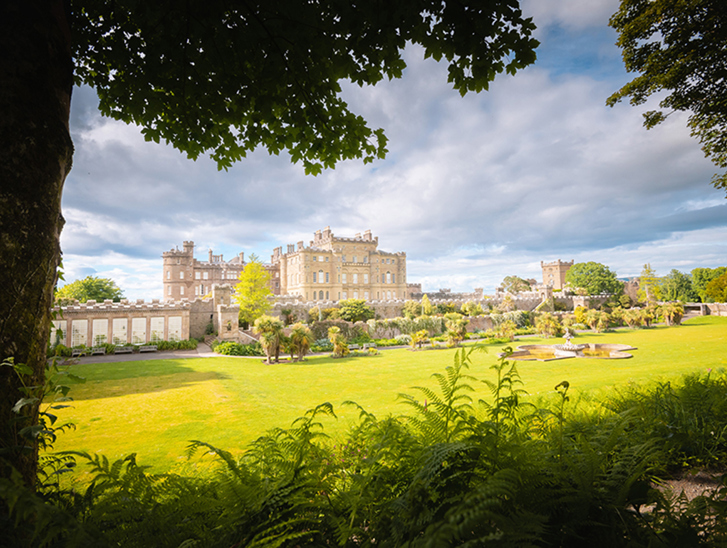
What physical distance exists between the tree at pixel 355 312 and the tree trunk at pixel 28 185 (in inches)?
1110

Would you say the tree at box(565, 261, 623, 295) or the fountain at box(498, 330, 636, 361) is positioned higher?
the tree at box(565, 261, 623, 295)

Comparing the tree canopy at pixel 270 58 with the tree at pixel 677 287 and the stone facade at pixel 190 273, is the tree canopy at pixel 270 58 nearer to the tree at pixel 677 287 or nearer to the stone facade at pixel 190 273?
the stone facade at pixel 190 273

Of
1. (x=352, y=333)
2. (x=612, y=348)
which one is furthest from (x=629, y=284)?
(x=352, y=333)

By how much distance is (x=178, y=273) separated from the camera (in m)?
49.6

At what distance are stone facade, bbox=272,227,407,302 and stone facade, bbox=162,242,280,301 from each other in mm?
8809

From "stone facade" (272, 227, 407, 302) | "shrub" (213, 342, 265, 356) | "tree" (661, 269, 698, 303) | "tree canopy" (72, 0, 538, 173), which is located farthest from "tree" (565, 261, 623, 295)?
"tree canopy" (72, 0, 538, 173)

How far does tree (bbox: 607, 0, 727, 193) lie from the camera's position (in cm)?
589

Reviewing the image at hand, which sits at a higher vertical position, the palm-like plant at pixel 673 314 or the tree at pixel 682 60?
the tree at pixel 682 60

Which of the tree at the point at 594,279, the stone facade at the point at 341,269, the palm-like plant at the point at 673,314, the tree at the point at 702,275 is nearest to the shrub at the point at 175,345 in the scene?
the stone facade at the point at 341,269

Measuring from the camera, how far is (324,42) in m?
2.85

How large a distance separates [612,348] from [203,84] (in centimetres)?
2081

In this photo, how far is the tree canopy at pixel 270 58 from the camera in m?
2.59

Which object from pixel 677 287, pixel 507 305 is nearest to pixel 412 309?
pixel 507 305

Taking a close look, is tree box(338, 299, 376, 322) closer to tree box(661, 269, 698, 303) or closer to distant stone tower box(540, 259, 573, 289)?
tree box(661, 269, 698, 303)
